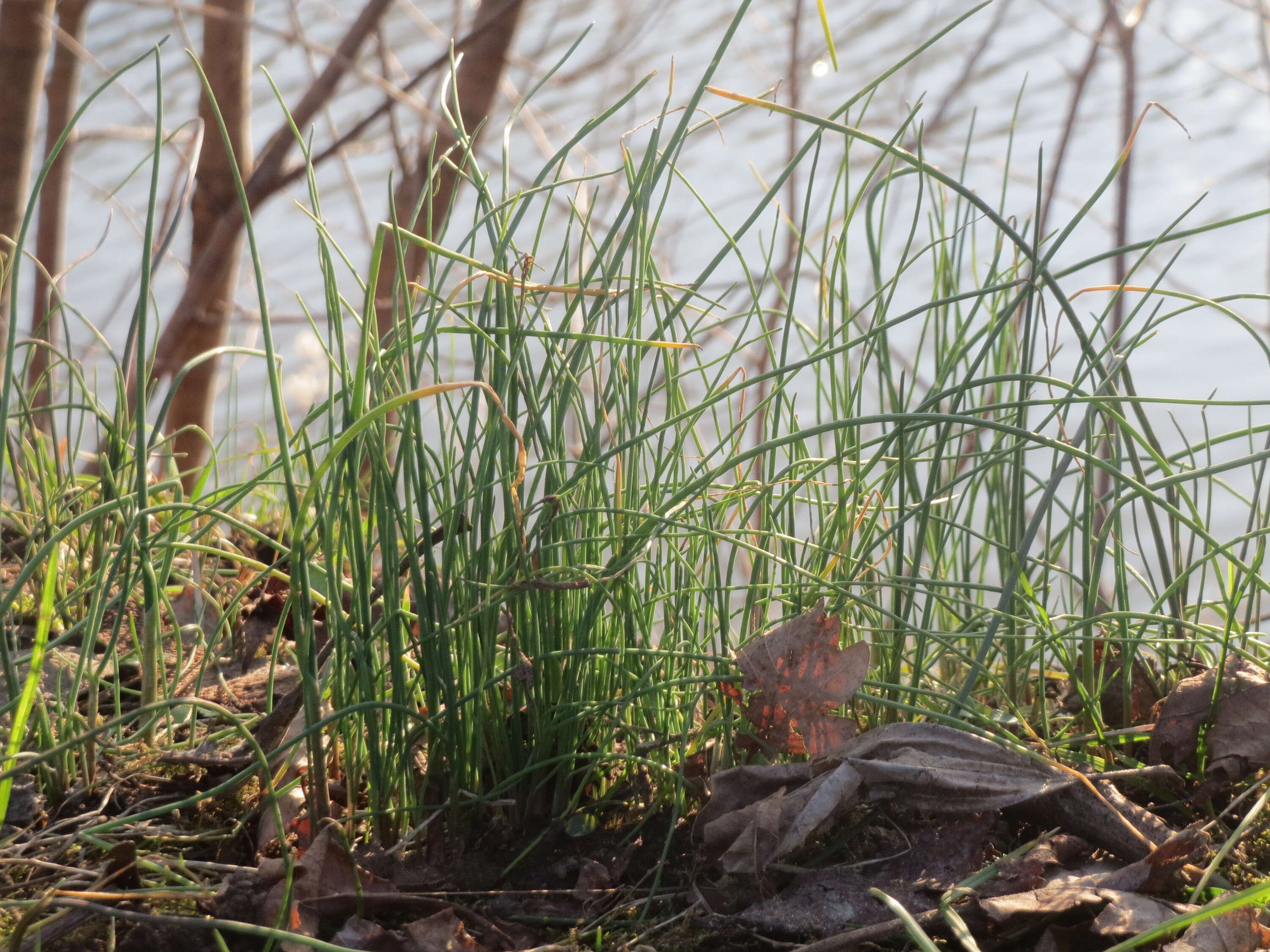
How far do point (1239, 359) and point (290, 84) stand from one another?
432cm

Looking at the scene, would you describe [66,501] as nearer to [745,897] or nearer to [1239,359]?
[745,897]

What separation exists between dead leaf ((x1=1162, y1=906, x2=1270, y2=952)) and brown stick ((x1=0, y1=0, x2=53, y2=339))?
6.01ft

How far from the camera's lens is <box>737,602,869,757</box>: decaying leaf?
2.30ft

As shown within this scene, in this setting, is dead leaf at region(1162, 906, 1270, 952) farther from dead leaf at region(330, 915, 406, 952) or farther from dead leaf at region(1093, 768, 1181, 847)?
dead leaf at region(330, 915, 406, 952)

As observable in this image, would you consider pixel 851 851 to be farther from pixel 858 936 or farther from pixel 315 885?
pixel 315 885

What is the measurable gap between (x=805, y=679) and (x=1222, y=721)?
0.30 metres

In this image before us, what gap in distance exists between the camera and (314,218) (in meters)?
0.69

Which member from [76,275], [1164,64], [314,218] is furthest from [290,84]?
[314,218]

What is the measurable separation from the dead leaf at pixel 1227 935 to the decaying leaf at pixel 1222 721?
0.49 ft

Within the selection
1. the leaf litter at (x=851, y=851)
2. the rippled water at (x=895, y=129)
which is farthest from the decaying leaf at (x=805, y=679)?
the rippled water at (x=895, y=129)

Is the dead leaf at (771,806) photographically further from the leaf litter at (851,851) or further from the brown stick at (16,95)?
the brown stick at (16,95)

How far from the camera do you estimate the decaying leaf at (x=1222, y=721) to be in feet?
2.33

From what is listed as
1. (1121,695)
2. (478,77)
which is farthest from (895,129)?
(1121,695)

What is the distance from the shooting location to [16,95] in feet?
5.70
